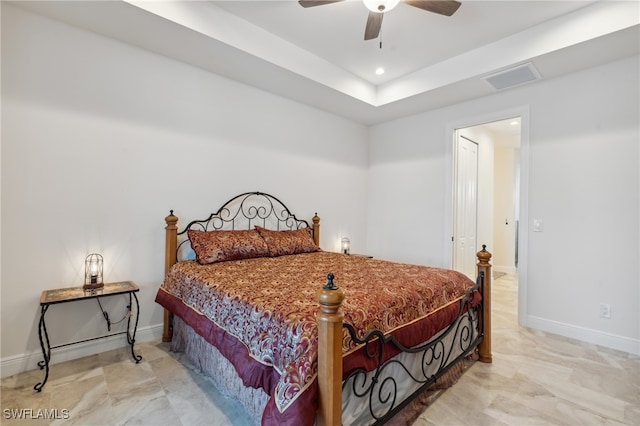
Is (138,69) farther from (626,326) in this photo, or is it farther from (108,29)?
(626,326)

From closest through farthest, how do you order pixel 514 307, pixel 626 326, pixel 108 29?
pixel 108 29 → pixel 626 326 → pixel 514 307

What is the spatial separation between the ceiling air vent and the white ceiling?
76 millimetres

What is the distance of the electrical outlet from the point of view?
281 cm

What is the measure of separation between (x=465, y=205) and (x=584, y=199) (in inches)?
58.3

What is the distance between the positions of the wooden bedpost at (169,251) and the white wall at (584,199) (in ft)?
11.9

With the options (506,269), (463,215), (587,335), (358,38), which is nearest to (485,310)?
(587,335)

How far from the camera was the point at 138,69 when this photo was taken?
2.75 meters

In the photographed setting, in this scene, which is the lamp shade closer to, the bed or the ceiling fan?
the ceiling fan

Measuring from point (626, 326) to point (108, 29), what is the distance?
514 centimetres

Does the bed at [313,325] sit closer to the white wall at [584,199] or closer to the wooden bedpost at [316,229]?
the wooden bedpost at [316,229]

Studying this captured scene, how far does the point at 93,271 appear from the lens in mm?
2482

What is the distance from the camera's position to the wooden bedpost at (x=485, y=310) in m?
2.45

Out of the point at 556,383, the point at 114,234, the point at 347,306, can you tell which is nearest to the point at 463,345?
the point at 556,383

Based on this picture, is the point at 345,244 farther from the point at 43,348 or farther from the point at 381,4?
the point at 43,348
